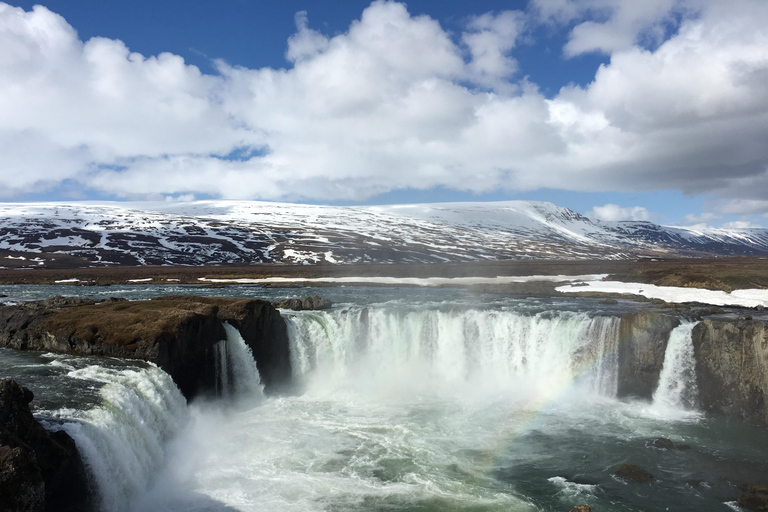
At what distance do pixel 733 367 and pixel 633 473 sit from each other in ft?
41.1

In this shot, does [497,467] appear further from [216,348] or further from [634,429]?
[216,348]

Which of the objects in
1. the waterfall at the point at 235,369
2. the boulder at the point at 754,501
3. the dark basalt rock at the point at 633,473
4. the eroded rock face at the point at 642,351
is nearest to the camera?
the boulder at the point at 754,501

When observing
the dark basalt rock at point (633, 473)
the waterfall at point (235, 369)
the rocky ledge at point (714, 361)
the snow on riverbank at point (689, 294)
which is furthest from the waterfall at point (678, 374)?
the waterfall at point (235, 369)

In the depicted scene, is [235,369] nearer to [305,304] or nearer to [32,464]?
[305,304]

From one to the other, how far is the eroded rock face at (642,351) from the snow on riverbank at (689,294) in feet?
51.9

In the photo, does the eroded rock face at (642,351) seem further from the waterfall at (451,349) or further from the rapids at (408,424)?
the waterfall at (451,349)

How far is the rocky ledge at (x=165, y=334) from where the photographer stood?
982 inches

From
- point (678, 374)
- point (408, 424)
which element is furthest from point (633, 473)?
point (678, 374)

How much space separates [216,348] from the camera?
28469mm

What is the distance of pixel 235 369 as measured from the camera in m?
29.3

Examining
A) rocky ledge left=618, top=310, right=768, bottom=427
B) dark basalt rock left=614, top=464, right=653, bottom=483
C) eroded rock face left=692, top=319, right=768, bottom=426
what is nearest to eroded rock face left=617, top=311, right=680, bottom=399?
rocky ledge left=618, top=310, right=768, bottom=427

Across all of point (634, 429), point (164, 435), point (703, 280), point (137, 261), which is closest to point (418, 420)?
point (634, 429)

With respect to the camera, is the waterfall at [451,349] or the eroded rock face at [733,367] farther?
the waterfall at [451,349]

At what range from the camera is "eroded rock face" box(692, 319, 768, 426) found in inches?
1006
